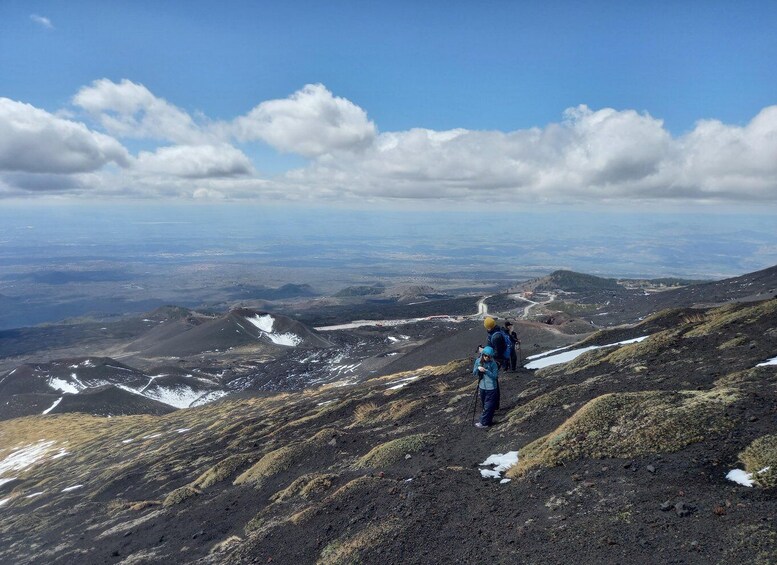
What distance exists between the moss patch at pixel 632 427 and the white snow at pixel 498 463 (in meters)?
0.26

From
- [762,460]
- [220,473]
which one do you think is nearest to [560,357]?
[762,460]

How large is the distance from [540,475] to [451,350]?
146 ft

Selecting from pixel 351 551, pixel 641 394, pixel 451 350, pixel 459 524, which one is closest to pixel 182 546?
pixel 351 551

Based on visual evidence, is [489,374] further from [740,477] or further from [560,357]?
[560,357]

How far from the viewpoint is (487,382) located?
13.7 metres

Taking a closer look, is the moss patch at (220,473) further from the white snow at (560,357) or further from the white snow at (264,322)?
the white snow at (264,322)

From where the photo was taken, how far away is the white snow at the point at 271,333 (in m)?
111

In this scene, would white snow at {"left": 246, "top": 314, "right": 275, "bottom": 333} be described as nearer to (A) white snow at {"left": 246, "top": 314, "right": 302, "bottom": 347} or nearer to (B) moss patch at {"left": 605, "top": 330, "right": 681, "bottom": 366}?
(A) white snow at {"left": 246, "top": 314, "right": 302, "bottom": 347}

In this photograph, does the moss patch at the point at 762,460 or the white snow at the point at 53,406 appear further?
the white snow at the point at 53,406

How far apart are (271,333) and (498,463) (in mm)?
107687

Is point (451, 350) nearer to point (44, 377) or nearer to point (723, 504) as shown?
point (723, 504)

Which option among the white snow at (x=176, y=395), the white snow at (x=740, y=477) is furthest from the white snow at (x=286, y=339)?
the white snow at (x=740, y=477)

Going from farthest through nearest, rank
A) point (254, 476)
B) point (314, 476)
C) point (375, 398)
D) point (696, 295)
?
point (696, 295)
point (375, 398)
point (254, 476)
point (314, 476)

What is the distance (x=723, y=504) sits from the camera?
23.9ft
